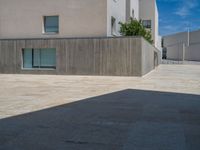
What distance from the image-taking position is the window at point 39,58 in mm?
22234

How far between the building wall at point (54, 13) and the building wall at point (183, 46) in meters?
48.6

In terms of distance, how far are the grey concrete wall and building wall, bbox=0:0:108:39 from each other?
0.94m

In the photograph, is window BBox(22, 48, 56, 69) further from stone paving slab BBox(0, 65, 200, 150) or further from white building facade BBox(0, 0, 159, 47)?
stone paving slab BBox(0, 65, 200, 150)

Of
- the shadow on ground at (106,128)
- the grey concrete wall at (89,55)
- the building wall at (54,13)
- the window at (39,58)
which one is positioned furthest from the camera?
the window at (39,58)

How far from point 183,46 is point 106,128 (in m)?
67.7

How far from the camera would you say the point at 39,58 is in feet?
73.8

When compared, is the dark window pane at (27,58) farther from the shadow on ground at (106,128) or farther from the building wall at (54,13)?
the shadow on ground at (106,128)

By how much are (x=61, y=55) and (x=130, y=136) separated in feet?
55.4

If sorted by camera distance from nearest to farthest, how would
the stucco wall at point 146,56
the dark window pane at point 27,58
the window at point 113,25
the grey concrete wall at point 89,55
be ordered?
the grey concrete wall at point 89,55, the stucco wall at point 146,56, the dark window pane at point 27,58, the window at point 113,25

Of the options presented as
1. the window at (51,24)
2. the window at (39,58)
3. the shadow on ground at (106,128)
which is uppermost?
the window at (51,24)

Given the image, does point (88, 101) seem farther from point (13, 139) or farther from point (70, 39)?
point (70, 39)

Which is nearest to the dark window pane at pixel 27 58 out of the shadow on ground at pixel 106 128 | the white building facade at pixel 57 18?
the white building facade at pixel 57 18

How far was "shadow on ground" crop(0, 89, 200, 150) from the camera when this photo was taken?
193 inches

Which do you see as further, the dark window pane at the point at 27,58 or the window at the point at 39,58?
the dark window pane at the point at 27,58
